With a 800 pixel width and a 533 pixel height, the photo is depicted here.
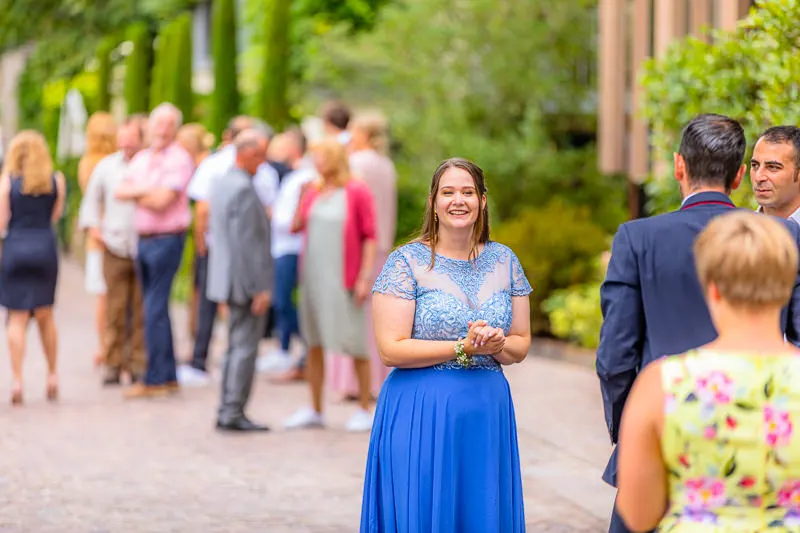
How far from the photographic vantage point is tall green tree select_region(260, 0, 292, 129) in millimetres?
20109

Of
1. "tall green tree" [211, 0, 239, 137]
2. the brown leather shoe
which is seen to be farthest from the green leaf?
"tall green tree" [211, 0, 239, 137]

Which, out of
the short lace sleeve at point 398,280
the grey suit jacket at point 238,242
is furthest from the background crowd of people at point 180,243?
the short lace sleeve at point 398,280

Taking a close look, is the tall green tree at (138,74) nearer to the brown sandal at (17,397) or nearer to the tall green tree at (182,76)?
the tall green tree at (182,76)

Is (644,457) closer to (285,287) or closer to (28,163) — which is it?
(28,163)

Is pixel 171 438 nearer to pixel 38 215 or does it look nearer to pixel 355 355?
pixel 355 355

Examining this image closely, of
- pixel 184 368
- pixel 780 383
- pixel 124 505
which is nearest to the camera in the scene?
pixel 780 383

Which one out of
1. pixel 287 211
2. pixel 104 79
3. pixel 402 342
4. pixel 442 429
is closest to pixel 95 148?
pixel 287 211

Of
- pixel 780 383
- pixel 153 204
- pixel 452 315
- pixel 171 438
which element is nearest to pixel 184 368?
pixel 153 204

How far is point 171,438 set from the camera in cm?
985

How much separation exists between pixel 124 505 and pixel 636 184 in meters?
7.79

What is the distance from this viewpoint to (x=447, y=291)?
204 inches

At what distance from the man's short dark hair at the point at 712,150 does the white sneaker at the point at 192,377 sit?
841cm

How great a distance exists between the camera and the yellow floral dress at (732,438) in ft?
9.89

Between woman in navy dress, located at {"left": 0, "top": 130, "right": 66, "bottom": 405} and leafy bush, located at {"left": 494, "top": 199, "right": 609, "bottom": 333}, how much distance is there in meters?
5.33
